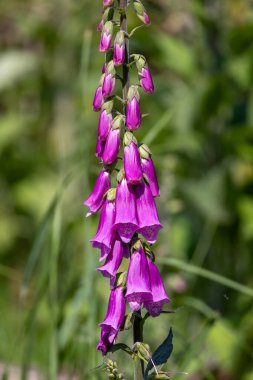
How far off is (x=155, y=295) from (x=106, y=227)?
0.20m

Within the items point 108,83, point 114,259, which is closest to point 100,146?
point 108,83

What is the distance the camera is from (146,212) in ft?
6.31

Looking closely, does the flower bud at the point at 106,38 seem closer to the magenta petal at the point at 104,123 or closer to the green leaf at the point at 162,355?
the magenta petal at the point at 104,123

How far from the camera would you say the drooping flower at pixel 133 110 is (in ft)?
6.22

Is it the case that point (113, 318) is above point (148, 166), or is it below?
below

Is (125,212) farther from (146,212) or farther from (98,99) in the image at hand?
(98,99)

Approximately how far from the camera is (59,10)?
6.57 m

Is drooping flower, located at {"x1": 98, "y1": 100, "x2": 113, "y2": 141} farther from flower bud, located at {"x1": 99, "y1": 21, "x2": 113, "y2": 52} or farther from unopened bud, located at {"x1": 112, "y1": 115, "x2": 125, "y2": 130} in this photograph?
flower bud, located at {"x1": 99, "y1": 21, "x2": 113, "y2": 52}

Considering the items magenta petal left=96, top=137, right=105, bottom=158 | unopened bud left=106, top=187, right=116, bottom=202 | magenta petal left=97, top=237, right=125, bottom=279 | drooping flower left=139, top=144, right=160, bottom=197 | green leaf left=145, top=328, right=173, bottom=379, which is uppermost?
magenta petal left=96, top=137, right=105, bottom=158

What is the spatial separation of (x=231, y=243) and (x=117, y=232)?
9.61 feet

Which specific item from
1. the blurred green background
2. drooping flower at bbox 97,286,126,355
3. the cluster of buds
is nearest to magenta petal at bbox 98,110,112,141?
the cluster of buds

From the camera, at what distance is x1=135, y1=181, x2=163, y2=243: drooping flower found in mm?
1922

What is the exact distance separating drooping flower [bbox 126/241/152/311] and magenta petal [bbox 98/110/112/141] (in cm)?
29

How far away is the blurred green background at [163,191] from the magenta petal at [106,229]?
64 cm
